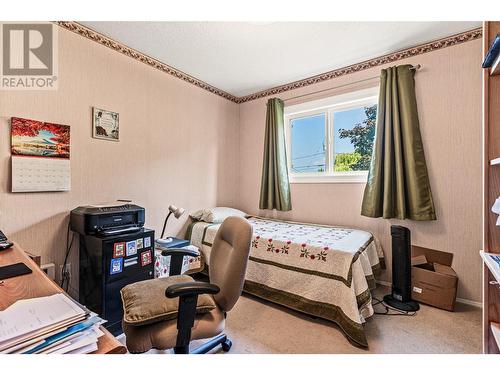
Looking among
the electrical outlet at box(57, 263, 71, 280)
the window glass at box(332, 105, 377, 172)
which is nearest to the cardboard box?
the window glass at box(332, 105, 377, 172)

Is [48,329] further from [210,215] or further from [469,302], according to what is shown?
[469,302]

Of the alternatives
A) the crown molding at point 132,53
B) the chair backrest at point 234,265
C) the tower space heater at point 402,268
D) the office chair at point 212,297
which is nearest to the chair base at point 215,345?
the office chair at point 212,297

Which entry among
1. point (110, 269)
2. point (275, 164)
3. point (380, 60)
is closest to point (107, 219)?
point (110, 269)

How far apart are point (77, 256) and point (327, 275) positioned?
213 centimetres

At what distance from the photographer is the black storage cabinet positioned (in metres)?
1.73

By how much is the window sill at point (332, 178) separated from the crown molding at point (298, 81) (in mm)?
1214

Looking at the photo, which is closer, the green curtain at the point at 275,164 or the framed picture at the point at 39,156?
the framed picture at the point at 39,156

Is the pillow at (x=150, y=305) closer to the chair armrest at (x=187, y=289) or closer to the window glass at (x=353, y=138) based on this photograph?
the chair armrest at (x=187, y=289)

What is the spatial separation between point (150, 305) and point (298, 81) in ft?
10.1

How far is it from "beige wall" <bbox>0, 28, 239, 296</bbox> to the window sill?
1.15 m

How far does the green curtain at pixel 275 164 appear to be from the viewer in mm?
3230

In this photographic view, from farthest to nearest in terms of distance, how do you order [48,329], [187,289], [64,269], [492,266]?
[64,269] → [187,289] → [492,266] → [48,329]

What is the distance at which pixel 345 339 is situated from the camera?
1705 mm
